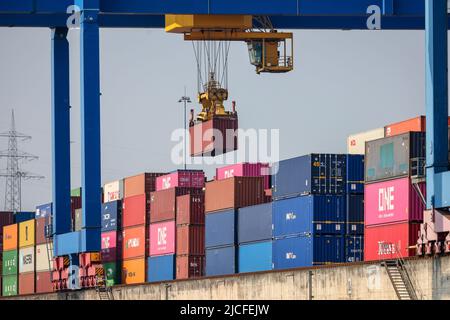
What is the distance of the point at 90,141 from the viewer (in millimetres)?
47188

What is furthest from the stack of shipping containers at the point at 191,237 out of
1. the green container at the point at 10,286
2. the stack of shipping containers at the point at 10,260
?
the green container at the point at 10,286

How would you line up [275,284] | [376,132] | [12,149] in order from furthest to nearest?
[12,149], [376,132], [275,284]

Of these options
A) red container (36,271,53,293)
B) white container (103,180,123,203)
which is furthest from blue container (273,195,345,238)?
white container (103,180,123,203)

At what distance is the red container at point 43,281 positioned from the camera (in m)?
69.5

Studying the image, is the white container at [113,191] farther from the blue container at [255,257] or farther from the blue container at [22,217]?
the blue container at [255,257]

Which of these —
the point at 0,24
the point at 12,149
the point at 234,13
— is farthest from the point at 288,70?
the point at 12,149

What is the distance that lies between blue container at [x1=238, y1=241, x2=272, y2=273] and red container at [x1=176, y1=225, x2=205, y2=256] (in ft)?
17.6

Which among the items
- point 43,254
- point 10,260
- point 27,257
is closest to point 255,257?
point 43,254

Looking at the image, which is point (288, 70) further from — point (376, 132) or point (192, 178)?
point (192, 178)

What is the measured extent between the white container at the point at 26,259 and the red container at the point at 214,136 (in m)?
23.3

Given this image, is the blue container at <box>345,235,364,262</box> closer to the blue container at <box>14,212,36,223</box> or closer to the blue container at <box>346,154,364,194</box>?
the blue container at <box>346,154,364,194</box>

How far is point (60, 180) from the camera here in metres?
55.2

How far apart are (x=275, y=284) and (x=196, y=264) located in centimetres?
1745

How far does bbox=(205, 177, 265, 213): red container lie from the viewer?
173 ft
